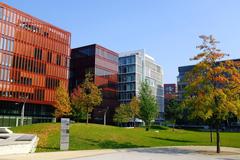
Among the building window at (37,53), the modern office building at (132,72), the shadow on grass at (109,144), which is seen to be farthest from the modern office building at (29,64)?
the shadow on grass at (109,144)

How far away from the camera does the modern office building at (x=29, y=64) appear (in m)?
70.8

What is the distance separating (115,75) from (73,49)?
18703 millimetres

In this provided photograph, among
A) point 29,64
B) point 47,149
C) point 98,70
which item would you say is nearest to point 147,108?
point 47,149

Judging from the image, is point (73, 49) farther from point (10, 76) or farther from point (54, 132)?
point (54, 132)

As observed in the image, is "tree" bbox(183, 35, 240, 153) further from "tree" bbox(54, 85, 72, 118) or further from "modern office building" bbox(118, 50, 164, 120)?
"modern office building" bbox(118, 50, 164, 120)

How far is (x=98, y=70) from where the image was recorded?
99562mm

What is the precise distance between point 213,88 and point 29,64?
198ft

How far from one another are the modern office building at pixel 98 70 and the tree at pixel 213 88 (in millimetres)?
70921

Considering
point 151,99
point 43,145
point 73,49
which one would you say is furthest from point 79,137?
point 73,49

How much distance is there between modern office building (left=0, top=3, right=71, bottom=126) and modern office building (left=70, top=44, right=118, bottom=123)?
12911 mm

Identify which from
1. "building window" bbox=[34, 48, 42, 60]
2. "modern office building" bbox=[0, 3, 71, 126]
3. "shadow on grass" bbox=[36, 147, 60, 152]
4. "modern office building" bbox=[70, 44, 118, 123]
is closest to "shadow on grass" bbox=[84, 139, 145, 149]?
"shadow on grass" bbox=[36, 147, 60, 152]

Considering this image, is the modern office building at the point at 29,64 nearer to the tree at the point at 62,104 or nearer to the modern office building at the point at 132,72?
the tree at the point at 62,104

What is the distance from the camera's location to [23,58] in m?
75.1

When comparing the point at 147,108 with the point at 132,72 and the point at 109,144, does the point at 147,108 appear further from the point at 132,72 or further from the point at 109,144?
the point at 132,72
